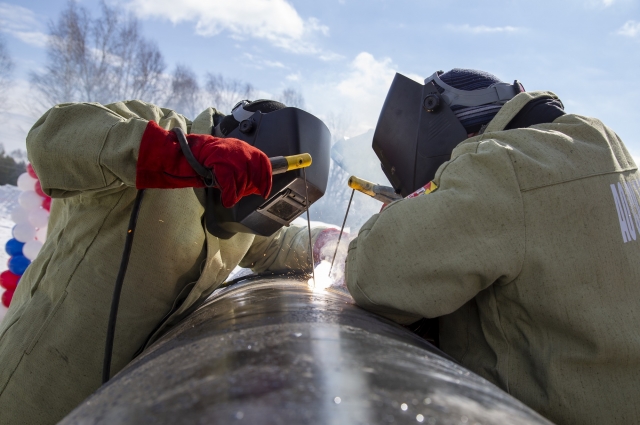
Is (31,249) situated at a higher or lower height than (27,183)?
lower

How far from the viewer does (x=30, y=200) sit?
5.73 m

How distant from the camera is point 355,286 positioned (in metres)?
1.18

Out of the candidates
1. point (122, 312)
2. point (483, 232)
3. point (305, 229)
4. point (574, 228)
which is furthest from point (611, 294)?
point (305, 229)

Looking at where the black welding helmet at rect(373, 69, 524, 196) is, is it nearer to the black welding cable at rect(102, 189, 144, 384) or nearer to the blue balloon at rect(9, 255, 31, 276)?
the black welding cable at rect(102, 189, 144, 384)

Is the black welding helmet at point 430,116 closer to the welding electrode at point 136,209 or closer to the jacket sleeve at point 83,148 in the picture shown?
the welding electrode at point 136,209

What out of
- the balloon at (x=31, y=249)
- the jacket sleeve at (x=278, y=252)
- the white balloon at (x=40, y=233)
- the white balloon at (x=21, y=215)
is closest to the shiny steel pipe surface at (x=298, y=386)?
the jacket sleeve at (x=278, y=252)

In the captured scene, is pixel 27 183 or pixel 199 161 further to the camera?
pixel 27 183

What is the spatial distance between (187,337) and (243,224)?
0.92m

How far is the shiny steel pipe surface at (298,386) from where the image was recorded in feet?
1.71

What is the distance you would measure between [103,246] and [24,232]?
4.89 meters

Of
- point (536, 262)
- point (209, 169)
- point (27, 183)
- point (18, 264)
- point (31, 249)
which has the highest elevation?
point (27, 183)

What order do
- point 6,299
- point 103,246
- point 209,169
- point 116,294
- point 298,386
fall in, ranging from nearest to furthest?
1. point 298,386
2. point 209,169
3. point 116,294
4. point 103,246
5. point 6,299

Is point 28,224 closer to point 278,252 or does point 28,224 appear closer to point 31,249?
point 31,249

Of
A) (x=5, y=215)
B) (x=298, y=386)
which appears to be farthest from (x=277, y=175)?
(x=5, y=215)
